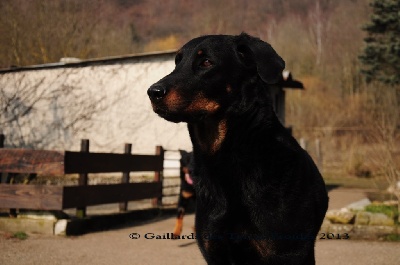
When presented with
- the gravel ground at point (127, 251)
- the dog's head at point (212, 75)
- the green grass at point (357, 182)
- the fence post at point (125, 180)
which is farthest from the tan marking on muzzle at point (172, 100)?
the green grass at point (357, 182)

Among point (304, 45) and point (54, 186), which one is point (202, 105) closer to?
point (54, 186)

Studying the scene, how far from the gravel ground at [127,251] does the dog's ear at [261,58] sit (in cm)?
385

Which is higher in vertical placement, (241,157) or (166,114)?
(166,114)

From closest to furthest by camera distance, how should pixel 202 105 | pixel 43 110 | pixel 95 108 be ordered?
pixel 202 105 < pixel 95 108 < pixel 43 110

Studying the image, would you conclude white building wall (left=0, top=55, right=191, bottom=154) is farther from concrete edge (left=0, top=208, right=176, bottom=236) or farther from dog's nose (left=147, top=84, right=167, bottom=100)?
dog's nose (left=147, top=84, right=167, bottom=100)

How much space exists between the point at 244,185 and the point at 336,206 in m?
11.7

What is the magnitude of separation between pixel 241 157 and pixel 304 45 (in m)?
53.5

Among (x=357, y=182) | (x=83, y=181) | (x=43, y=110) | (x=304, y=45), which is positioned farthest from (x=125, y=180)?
(x=304, y=45)

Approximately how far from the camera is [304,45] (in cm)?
5497

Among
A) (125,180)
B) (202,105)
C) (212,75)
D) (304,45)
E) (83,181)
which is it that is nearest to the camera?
(202,105)

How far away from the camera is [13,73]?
70.9ft

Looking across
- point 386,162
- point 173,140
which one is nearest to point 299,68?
point 173,140

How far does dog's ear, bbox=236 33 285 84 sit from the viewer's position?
3289 mm

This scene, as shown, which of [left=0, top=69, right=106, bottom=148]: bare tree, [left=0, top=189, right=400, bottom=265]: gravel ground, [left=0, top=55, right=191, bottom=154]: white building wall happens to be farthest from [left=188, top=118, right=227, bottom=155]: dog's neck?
[left=0, top=69, right=106, bottom=148]: bare tree
